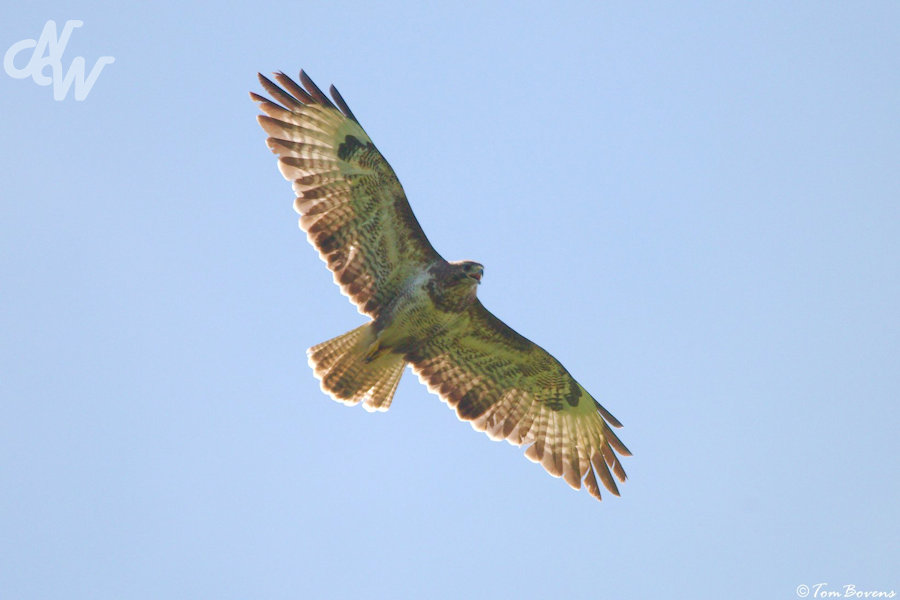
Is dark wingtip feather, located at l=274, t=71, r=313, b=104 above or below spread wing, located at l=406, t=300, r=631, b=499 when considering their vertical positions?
above

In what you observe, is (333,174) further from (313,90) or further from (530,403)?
(530,403)

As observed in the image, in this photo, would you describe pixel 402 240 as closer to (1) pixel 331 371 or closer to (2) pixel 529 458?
(1) pixel 331 371

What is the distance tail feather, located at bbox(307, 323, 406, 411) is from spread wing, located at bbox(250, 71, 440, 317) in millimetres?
931

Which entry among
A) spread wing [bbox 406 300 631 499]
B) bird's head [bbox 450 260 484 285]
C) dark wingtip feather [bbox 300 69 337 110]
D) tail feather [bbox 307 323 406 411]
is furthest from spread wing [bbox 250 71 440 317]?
spread wing [bbox 406 300 631 499]

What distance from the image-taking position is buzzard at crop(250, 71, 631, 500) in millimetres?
11875

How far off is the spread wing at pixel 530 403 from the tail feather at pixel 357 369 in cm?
41

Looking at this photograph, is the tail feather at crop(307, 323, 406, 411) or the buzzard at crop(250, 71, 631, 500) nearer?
the buzzard at crop(250, 71, 631, 500)

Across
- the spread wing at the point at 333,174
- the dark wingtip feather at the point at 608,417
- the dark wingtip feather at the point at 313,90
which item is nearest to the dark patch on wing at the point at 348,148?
the spread wing at the point at 333,174

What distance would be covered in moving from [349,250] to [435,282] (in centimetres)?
94

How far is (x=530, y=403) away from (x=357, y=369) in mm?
2112

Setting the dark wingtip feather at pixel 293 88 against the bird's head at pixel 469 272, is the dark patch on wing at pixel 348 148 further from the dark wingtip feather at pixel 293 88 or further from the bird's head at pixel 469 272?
the bird's head at pixel 469 272

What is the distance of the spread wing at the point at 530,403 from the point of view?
42.5 ft

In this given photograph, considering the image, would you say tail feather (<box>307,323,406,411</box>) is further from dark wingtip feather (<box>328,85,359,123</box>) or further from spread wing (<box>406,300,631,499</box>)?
dark wingtip feather (<box>328,85,359,123</box>)

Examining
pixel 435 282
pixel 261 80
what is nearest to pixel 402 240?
pixel 435 282
